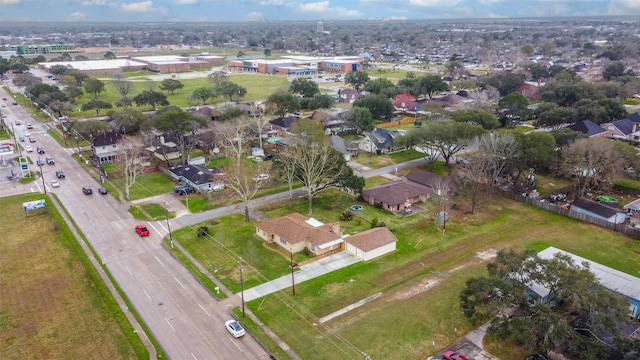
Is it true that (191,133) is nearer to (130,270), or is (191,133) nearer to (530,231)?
(130,270)

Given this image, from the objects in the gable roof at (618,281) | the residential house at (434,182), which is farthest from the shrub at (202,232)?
the gable roof at (618,281)

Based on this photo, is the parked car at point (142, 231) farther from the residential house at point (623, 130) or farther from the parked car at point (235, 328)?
the residential house at point (623, 130)

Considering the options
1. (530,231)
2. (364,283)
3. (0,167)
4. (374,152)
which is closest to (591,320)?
(364,283)

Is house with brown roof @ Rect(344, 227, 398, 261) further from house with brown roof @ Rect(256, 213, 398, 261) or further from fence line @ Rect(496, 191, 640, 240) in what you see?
fence line @ Rect(496, 191, 640, 240)

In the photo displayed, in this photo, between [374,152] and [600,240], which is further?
[374,152]

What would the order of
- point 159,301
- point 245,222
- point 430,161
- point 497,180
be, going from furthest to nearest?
point 430,161, point 497,180, point 245,222, point 159,301

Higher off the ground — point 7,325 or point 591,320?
point 591,320

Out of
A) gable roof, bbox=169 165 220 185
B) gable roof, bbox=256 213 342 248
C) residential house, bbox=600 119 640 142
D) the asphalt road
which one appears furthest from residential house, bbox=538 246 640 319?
residential house, bbox=600 119 640 142
